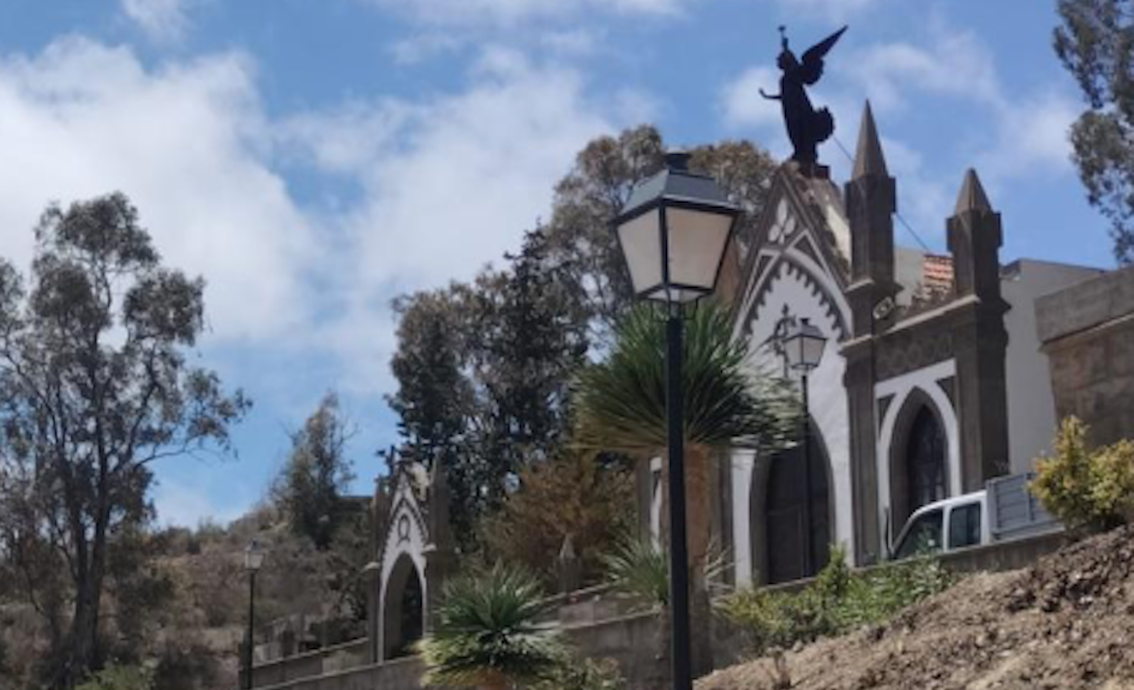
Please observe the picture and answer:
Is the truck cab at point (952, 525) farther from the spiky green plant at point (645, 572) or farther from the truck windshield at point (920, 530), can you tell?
the spiky green plant at point (645, 572)

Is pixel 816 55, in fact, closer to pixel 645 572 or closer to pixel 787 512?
pixel 787 512

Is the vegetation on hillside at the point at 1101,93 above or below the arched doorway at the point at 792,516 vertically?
above

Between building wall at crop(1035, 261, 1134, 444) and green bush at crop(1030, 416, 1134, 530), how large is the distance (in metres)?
1.23

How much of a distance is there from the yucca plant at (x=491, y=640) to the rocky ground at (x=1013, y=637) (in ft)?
9.84

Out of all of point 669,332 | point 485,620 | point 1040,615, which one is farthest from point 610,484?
point 669,332

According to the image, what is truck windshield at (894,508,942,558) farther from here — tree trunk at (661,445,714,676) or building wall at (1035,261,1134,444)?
building wall at (1035,261,1134,444)

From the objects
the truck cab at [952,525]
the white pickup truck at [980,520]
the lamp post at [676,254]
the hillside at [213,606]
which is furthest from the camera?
the hillside at [213,606]

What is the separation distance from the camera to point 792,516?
1281 inches

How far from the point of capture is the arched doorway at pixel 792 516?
104ft

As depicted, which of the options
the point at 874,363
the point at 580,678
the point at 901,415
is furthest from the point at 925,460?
the point at 580,678

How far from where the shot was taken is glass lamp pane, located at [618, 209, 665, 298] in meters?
8.55

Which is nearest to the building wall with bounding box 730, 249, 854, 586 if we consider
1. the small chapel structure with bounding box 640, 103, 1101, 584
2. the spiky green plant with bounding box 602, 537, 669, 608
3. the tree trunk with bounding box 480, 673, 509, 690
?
the small chapel structure with bounding box 640, 103, 1101, 584

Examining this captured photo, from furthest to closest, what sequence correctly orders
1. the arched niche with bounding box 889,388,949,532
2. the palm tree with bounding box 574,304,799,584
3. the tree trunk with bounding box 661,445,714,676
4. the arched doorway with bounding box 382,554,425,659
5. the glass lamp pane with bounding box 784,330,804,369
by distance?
the arched doorway with bounding box 382,554,425,659 < the arched niche with bounding box 889,388,949,532 < the glass lamp pane with bounding box 784,330,804,369 < the tree trunk with bounding box 661,445,714,676 < the palm tree with bounding box 574,304,799,584

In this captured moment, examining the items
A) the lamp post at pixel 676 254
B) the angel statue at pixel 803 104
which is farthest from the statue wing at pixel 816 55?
the lamp post at pixel 676 254
